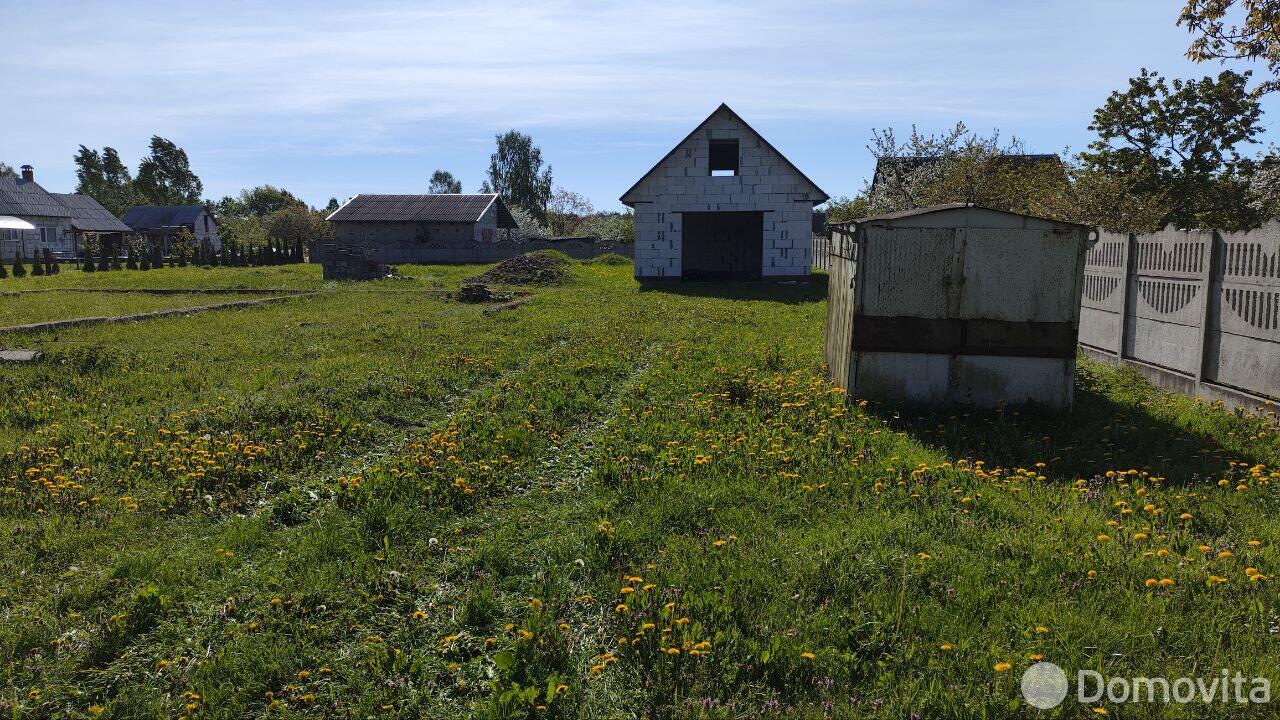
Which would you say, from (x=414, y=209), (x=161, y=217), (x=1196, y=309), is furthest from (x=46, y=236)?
(x=1196, y=309)

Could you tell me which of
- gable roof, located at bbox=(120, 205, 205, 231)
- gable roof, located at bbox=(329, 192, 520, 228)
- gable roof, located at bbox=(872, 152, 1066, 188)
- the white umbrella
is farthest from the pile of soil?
gable roof, located at bbox=(120, 205, 205, 231)

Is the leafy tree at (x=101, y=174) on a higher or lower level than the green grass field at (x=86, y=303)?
higher

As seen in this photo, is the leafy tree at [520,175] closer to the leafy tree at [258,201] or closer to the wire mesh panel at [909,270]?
the leafy tree at [258,201]

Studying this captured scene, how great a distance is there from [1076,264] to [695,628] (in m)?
6.11

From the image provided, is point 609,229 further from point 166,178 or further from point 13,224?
point 166,178

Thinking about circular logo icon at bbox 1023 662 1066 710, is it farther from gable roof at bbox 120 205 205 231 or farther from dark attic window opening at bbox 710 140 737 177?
gable roof at bbox 120 205 205 231

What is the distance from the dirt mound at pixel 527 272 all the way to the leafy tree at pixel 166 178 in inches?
3464

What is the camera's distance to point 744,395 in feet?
29.3

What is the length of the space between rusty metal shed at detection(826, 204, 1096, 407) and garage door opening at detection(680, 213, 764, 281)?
970 inches

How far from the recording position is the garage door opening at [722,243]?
3328 cm

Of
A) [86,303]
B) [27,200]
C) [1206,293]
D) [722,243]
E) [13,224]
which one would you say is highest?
[27,200]

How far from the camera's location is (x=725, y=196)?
27562 mm

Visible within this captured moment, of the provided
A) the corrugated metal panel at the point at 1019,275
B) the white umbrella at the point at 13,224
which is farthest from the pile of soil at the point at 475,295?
the white umbrella at the point at 13,224

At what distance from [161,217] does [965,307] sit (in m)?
81.5
